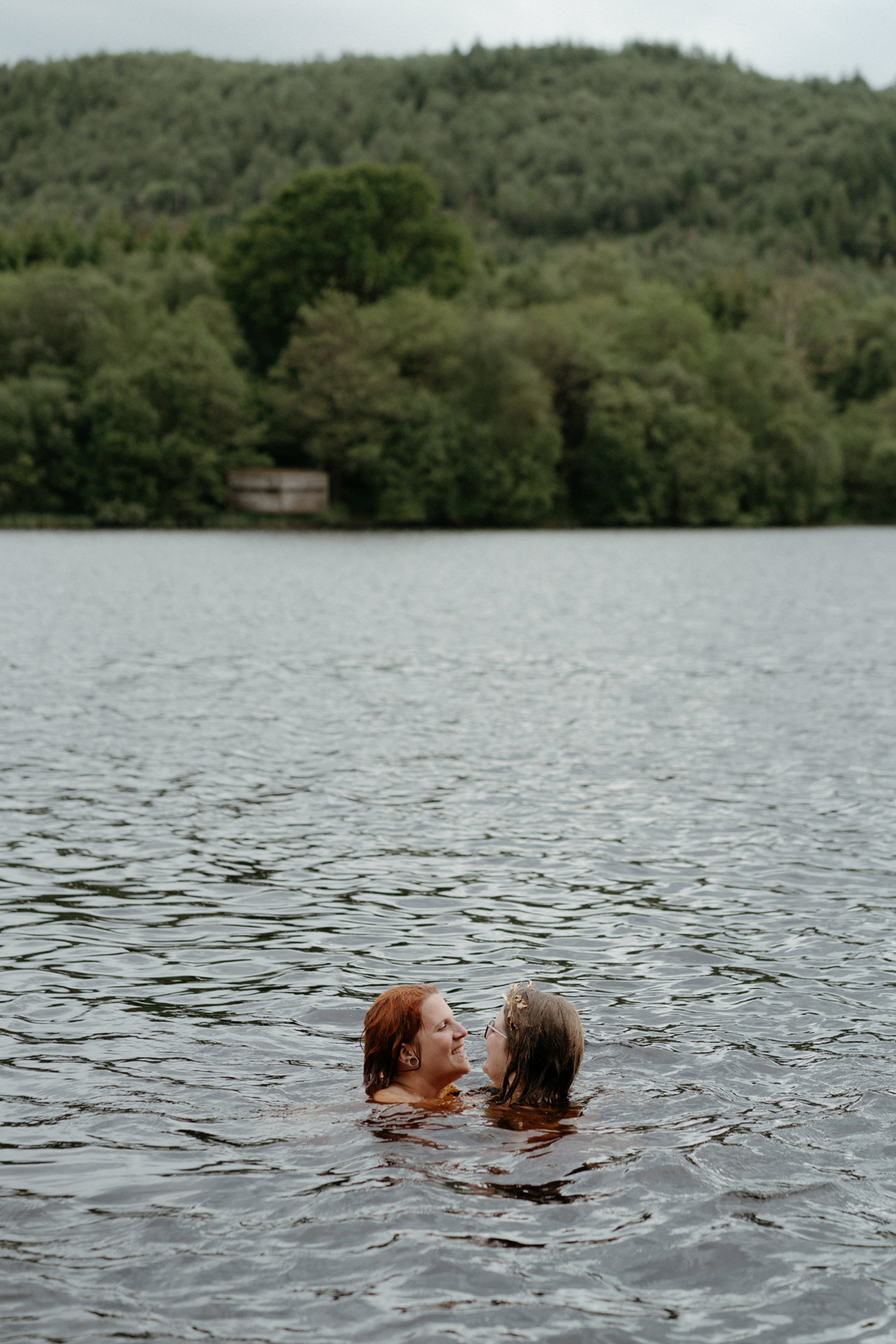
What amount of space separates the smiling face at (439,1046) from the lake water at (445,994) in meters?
0.34

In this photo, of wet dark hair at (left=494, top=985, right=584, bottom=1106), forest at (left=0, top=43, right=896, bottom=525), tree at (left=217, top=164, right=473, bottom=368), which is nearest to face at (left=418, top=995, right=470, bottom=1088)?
wet dark hair at (left=494, top=985, right=584, bottom=1106)

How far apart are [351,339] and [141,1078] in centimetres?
11699

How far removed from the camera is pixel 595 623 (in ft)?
167

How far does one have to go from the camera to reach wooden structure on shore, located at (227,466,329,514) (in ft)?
396

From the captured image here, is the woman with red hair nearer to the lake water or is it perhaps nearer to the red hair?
the red hair

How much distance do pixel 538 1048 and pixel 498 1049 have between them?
0.97ft

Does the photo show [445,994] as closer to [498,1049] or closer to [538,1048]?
[498,1049]

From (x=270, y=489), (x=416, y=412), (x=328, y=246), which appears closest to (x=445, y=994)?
(x=270, y=489)

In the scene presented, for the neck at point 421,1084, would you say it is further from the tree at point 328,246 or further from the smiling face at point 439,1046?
the tree at point 328,246

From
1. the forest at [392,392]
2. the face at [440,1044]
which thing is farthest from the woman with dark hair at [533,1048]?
the forest at [392,392]

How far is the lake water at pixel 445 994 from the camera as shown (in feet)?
25.6

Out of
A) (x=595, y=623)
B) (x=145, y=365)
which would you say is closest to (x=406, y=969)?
(x=595, y=623)

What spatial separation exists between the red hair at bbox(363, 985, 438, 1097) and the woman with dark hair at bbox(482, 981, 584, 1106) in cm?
54

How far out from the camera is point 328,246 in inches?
5177
